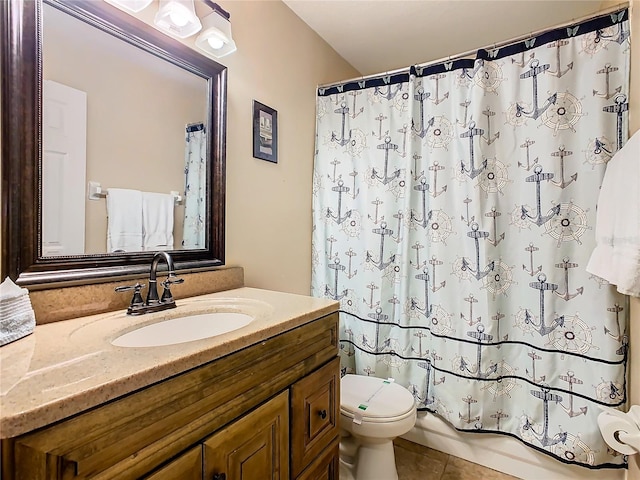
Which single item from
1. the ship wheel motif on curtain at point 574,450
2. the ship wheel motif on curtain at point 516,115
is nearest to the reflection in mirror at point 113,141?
the ship wheel motif on curtain at point 516,115

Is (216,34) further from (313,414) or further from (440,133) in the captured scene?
(313,414)

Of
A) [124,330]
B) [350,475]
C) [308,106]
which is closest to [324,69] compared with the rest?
[308,106]

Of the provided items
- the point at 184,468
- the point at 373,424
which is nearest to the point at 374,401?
the point at 373,424

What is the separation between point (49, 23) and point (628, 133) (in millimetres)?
2099

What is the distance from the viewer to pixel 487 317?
1.65 metres

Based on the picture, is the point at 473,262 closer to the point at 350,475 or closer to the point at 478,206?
the point at 478,206

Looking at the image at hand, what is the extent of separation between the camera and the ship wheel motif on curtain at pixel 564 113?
1.48 m

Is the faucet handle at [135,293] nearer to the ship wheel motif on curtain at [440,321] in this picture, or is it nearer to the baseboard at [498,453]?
the ship wheel motif on curtain at [440,321]

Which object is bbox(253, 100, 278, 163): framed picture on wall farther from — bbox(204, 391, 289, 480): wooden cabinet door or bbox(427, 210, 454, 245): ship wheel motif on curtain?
bbox(204, 391, 289, 480): wooden cabinet door

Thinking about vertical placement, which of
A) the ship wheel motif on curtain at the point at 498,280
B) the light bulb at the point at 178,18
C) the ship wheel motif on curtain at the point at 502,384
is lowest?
the ship wheel motif on curtain at the point at 502,384

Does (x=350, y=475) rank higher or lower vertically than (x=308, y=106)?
lower

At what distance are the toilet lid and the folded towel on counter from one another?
121 centimetres

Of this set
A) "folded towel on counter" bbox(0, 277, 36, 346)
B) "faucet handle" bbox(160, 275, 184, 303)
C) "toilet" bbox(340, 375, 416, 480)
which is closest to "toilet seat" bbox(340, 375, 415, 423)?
"toilet" bbox(340, 375, 416, 480)

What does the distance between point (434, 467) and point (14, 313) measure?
1907mm
